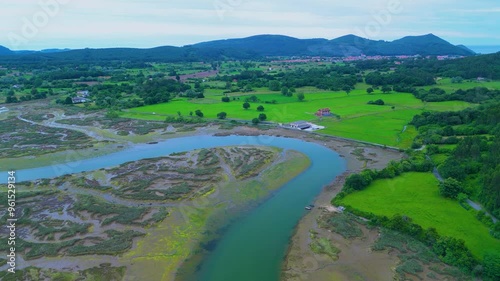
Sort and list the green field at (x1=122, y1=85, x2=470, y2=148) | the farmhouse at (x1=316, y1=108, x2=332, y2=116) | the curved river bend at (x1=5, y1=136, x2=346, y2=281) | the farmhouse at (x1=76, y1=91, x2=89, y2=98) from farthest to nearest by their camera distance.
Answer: the farmhouse at (x1=76, y1=91, x2=89, y2=98) < the farmhouse at (x1=316, y1=108, x2=332, y2=116) < the green field at (x1=122, y1=85, x2=470, y2=148) < the curved river bend at (x1=5, y1=136, x2=346, y2=281)

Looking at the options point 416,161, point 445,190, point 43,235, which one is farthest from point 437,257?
point 43,235

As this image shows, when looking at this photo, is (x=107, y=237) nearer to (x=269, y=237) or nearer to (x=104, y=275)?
(x=104, y=275)

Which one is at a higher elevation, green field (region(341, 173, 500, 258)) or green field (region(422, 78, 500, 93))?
green field (region(422, 78, 500, 93))

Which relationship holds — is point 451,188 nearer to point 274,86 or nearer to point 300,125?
point 300,125

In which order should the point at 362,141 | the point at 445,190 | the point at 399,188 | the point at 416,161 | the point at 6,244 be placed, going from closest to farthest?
the point at 6,244 → the point at 445,190 → the point at 399,188 → the point at 416,161 → the point at 362,141

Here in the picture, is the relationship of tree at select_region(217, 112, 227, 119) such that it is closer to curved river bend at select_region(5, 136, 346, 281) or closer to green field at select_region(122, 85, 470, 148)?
green field at select_region(122, 85, 470, 148)

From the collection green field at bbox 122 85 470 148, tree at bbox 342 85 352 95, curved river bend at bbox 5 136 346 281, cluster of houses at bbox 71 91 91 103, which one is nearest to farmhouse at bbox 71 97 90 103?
cluster of houses at bbox 71 91 91 103
